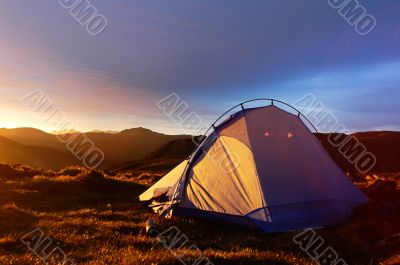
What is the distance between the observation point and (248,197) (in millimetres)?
14445

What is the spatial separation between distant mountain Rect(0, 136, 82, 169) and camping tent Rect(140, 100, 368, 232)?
11185cm

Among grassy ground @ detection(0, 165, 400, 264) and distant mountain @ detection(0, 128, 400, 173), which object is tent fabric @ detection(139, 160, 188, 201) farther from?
distant mountain @ detection(0, 128, 400, 173)

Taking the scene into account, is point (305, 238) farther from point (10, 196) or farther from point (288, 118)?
point (10, 196)

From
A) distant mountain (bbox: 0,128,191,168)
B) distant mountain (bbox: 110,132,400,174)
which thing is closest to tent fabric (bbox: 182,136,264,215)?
distant mountain (bbox: 110,132,400,174)

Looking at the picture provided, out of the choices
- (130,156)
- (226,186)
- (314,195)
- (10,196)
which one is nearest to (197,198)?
(226,186)

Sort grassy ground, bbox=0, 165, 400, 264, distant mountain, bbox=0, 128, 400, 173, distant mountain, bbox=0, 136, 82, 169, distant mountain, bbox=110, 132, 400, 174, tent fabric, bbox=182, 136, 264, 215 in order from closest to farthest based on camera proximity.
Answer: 1. grassy ground, bbox=0, 165, 400, 264
2. tent fabric, bbox=182, 136, 264, 215
3. distant mountain, bbox=110, 132, 400, 174
4. distant mountain, bbox=0, 128, 400, 173
5. distant mountain, bbox=0, 136, 82, 169

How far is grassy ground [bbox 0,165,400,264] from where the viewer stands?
31.9ft

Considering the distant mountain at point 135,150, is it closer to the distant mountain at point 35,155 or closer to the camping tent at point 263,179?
the distant mountain at point 35,155

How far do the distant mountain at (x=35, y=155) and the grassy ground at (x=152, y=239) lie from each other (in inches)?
4298

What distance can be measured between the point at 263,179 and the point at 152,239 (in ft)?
15.0

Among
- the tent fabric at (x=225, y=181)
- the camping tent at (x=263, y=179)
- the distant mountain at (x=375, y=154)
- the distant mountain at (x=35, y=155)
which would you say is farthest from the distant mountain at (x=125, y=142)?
the tent fabric at (x=225, y=181)

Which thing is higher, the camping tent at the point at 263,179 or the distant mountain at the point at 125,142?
the distant mountain at the point at 125,142

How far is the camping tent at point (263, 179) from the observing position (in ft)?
47.0

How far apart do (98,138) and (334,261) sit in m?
175
